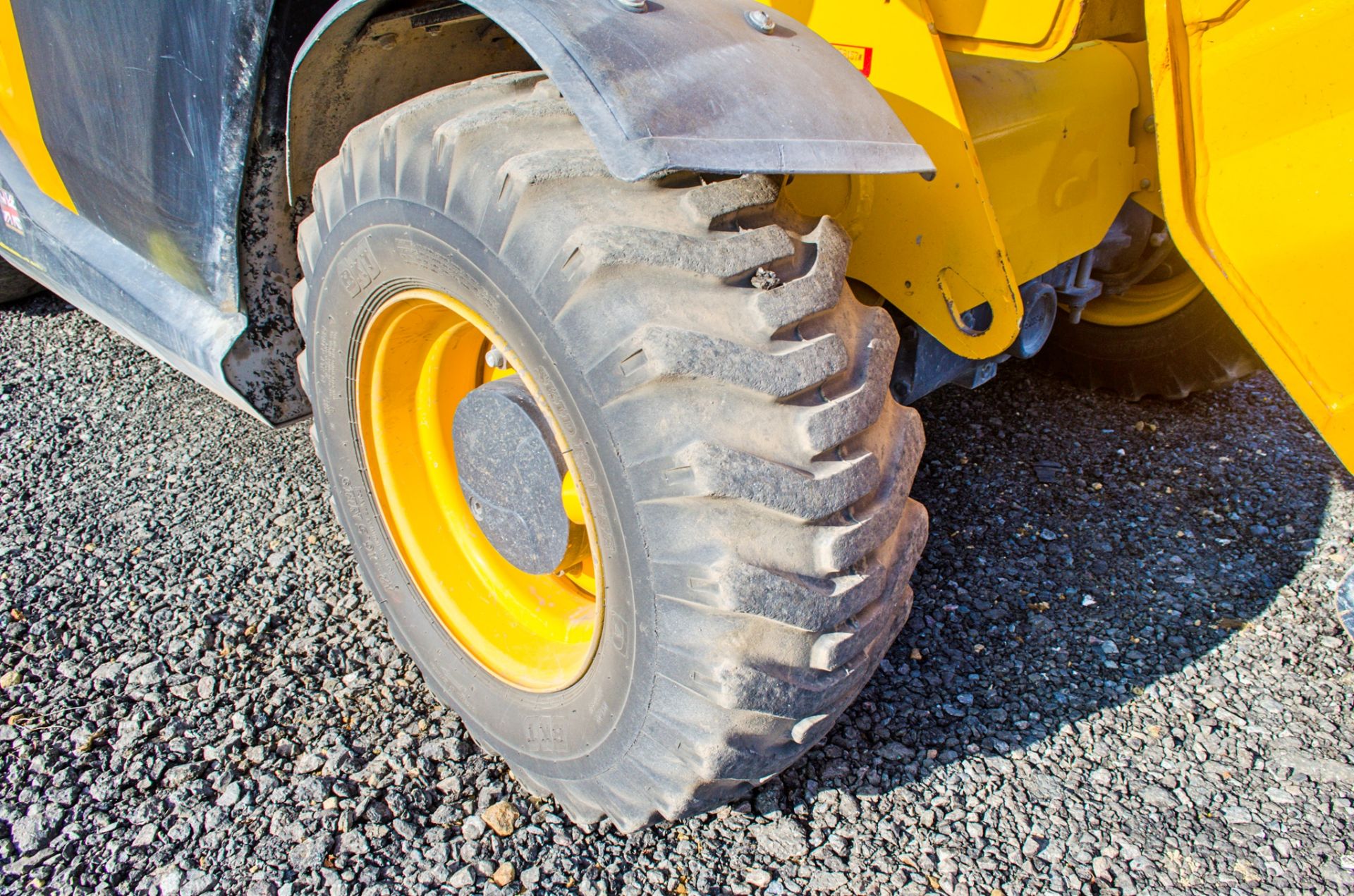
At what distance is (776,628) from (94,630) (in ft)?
5.31

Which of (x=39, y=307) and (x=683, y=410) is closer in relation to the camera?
(x=683, y=410)

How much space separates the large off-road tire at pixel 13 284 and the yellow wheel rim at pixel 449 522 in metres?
2.27

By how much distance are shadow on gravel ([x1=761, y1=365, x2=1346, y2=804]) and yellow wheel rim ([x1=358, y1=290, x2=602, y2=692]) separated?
53cm

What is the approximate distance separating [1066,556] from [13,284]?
3547mm

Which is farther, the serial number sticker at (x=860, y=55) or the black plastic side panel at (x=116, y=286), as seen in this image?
the black plastic side panel at (x=116, y=286)

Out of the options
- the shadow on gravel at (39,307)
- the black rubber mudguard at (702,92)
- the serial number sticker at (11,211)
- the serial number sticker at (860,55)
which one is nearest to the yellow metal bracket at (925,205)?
the serial number sticker at (860,55)

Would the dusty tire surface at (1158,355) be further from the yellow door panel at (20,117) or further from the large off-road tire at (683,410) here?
the yellow door panel at (20,117)

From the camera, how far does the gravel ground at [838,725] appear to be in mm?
1691

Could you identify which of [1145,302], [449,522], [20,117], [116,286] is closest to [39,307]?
[20,117]

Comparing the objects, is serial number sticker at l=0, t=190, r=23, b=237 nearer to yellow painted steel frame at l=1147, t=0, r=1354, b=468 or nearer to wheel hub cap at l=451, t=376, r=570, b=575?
wheel hub cap at l=451, t=376, r=570, b=575

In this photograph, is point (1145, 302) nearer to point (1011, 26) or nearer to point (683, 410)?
point (1011, 26)

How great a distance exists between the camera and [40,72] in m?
2.23

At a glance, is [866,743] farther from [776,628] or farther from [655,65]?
[655,65]

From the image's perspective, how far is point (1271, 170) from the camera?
4.71 feet
